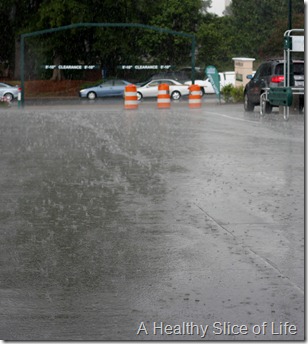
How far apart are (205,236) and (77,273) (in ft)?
6.53

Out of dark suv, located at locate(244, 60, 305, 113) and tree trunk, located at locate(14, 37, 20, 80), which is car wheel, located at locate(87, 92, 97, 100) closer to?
tree trunk, located at locate(14, 37, 20, 80)

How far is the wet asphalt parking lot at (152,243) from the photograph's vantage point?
624 centimetres

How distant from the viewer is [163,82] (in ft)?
197

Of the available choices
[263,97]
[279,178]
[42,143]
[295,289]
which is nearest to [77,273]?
[295,289]

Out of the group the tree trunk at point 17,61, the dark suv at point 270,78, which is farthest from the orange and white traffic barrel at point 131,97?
the tree trunk at point 17,61

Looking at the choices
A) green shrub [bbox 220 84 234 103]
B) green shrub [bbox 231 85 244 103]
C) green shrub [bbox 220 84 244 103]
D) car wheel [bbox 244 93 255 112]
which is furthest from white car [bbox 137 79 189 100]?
car wheel [bbox 244 93 255 112]

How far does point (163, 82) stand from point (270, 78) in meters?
27.5

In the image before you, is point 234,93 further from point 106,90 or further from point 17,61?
point 17,61

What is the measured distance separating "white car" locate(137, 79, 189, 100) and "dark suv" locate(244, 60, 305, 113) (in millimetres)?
24522

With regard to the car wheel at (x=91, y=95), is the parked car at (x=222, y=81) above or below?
above

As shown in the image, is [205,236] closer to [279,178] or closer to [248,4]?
[279,178]

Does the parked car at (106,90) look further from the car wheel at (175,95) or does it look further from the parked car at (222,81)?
the parked car at (222,81)

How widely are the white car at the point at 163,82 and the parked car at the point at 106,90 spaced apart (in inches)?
53.7

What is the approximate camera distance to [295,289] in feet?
23.3
